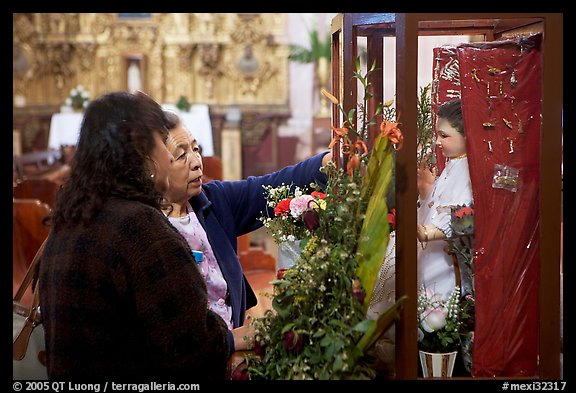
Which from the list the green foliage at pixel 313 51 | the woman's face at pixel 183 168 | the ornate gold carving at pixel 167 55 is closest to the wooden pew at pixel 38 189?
the ornate gold carving at pixel 167 55

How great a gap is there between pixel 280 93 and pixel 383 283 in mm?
5259

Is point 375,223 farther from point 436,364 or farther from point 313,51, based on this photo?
point 313,51

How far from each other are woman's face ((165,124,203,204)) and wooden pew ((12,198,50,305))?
2162 millimetres

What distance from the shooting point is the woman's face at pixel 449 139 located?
8.66 feet

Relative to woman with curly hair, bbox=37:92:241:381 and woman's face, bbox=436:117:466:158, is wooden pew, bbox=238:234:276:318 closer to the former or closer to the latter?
woman's face, bbox=436:117:466:158

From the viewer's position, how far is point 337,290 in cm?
228

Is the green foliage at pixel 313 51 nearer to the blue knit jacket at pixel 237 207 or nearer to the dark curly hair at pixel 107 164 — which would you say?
the blue knit jacket at pixel 237 207

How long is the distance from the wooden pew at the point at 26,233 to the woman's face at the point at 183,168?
2.16 metres

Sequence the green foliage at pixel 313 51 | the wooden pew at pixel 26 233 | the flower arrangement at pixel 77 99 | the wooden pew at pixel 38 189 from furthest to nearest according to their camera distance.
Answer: the green foliage at pixel 313 51, the flower arrangement at pixel 77 99, the wooden pew at pixel 38 189, the wooden pew at pixel 26 233

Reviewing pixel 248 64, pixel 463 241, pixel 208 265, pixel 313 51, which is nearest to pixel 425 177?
pixel 463 241

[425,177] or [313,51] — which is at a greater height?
[313,51]

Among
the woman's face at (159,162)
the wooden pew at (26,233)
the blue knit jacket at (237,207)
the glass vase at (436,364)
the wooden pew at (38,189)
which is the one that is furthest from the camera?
the wooden pew at (38,189)

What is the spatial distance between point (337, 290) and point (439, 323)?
50 centimetres

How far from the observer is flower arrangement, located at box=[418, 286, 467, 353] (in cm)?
256
